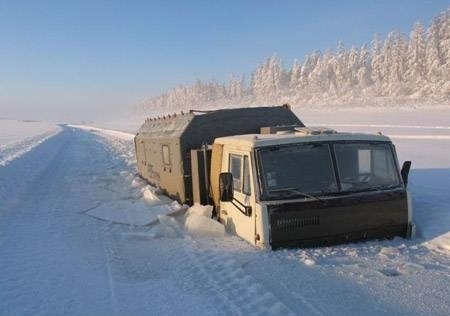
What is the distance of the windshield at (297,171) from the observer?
24.6 ft

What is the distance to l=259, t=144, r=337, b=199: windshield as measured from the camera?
24.6 ft

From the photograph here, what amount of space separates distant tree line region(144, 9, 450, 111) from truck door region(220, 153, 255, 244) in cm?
5761

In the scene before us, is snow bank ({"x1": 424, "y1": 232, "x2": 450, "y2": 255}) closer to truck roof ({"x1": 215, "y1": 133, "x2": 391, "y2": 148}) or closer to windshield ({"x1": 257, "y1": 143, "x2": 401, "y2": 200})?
windshield ({"x1": 257, "y1": 143, "x2": 401, "y2": 200})

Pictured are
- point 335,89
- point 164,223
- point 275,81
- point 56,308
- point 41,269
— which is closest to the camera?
point 56,308

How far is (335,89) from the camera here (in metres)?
94.2

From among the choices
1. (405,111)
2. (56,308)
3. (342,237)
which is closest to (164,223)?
(342,237)

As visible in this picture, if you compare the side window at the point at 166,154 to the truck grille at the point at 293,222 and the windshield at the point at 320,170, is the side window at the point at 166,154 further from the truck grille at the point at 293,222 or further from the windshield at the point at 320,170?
the truck grille at the point at 293,222

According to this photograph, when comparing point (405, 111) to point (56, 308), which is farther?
point (405, 111)

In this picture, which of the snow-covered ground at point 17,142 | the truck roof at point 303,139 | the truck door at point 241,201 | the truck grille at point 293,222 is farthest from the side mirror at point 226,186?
the snow-covered ground at point 17,142

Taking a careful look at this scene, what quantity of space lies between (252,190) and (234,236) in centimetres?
114

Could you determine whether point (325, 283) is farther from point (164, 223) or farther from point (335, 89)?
point (335, 89)

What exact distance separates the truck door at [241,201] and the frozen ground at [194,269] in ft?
0.70

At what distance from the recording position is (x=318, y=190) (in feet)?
24.6

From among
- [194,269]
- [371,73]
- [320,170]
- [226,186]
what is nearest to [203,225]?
[226,186]
